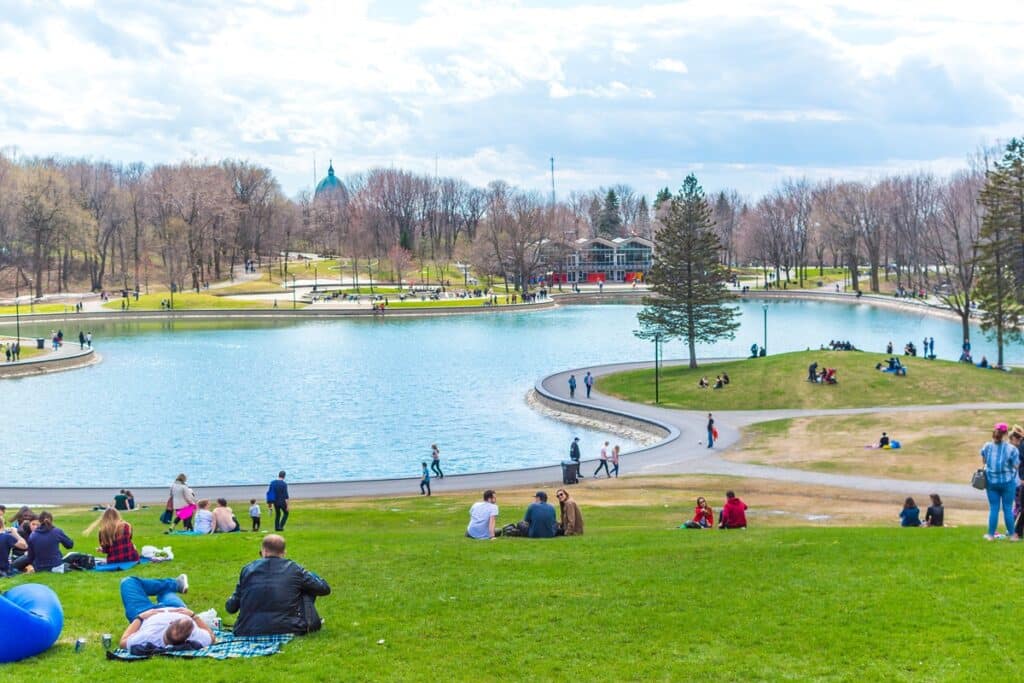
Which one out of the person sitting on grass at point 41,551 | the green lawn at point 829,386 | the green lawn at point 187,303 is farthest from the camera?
the green lawn at point 187,303

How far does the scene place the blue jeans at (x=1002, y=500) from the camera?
14719mm

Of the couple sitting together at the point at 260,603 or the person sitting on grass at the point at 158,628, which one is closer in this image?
the person sitting on grass at the point at 158,628

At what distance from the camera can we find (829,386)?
48.8 m

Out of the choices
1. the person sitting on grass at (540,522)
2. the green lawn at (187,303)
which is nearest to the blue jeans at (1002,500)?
the person sitting on grass at (540,522)

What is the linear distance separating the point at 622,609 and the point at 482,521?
5.91 m

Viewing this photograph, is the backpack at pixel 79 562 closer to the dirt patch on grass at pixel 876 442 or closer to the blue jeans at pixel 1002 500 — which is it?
the blue jeans at pixel 1002 500

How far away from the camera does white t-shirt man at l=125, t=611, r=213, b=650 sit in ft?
34.2

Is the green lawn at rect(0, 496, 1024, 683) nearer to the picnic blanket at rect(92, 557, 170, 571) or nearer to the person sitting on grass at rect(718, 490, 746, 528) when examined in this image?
the picnic blanket at rect(92, 557, 170, 571)

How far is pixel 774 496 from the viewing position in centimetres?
2767

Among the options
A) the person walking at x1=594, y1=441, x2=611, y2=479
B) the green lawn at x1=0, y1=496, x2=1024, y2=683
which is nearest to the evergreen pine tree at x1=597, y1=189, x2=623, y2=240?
the person walking at x1=594, y1=441, x2=611, y2=479

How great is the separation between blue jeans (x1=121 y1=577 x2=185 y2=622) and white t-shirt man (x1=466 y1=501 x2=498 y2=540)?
6937 millimetres

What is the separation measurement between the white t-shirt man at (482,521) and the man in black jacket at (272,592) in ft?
22.7

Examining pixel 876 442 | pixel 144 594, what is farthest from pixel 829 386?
pixel 144 594

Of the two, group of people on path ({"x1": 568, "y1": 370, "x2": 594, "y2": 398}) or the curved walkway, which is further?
group of people on path ({"x1": 568, "y1": 370, "x2": 594, "y2": 398})
